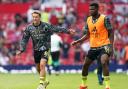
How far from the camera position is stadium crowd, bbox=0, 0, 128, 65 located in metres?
32.6

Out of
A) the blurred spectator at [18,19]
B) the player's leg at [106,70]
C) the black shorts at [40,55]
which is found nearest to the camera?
the player's leg at [106,70]

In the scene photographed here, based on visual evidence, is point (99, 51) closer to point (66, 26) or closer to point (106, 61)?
point (106, 61)

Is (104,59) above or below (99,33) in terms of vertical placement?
below

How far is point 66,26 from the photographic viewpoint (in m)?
34.8

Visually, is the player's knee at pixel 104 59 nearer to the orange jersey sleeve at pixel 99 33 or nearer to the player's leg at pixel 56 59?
the orange jersey sleeve at pixel 99 33

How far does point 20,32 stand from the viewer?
34.6m

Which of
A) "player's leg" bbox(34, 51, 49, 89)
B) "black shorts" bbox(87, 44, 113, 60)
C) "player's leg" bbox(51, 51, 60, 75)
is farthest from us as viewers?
"player's leg" bbox(51, 51, 60, 75)

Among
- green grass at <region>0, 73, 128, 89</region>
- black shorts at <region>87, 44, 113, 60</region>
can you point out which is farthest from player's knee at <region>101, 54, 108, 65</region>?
green grass at <region>0, 73, 128, 89</region>

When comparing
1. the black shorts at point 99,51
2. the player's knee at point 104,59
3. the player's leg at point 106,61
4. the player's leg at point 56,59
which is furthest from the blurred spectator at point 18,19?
the player's knee at point 104,59

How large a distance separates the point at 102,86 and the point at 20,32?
14.9 meters

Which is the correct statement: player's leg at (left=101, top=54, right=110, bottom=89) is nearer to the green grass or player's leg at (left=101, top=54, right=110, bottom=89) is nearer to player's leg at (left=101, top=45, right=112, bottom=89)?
player's leg at (left=101, top=45, right=112, bottom=89)

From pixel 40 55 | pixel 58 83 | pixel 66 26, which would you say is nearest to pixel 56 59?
pixel 58 83

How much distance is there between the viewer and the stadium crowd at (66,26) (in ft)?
107

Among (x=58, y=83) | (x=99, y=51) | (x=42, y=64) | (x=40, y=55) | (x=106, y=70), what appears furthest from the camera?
(x=58, y=83)
